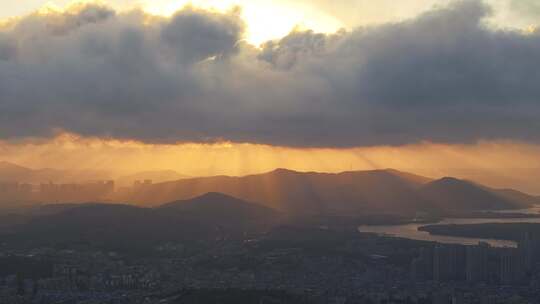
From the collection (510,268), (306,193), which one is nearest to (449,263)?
(510,268)

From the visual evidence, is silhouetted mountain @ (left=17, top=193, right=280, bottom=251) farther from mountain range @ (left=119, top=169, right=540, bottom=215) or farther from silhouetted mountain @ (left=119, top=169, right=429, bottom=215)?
mountain range @ (left=119, top=169, right=540, bottom=215)

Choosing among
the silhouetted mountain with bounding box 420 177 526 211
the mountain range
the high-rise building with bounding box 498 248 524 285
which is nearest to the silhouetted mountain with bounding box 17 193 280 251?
the mountain range

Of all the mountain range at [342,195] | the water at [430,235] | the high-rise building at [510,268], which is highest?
the mountain range at [342,195]

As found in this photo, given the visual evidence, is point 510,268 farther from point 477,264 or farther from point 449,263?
point 449,263

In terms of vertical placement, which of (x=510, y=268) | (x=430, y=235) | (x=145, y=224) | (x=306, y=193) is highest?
(x=306, y=193)

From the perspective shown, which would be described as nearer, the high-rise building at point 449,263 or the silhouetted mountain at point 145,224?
the high-rise building at point 449,263

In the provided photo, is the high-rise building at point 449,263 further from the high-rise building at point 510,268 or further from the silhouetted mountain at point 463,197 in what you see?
the silhouetted mountain at point 463,197

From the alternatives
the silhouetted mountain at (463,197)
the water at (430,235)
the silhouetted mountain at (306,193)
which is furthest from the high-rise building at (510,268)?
the silhouetted mountain at (463,197)

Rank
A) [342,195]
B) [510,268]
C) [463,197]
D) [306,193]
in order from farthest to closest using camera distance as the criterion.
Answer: [463,197] < [342,195] < [306,193] < [510,268]
